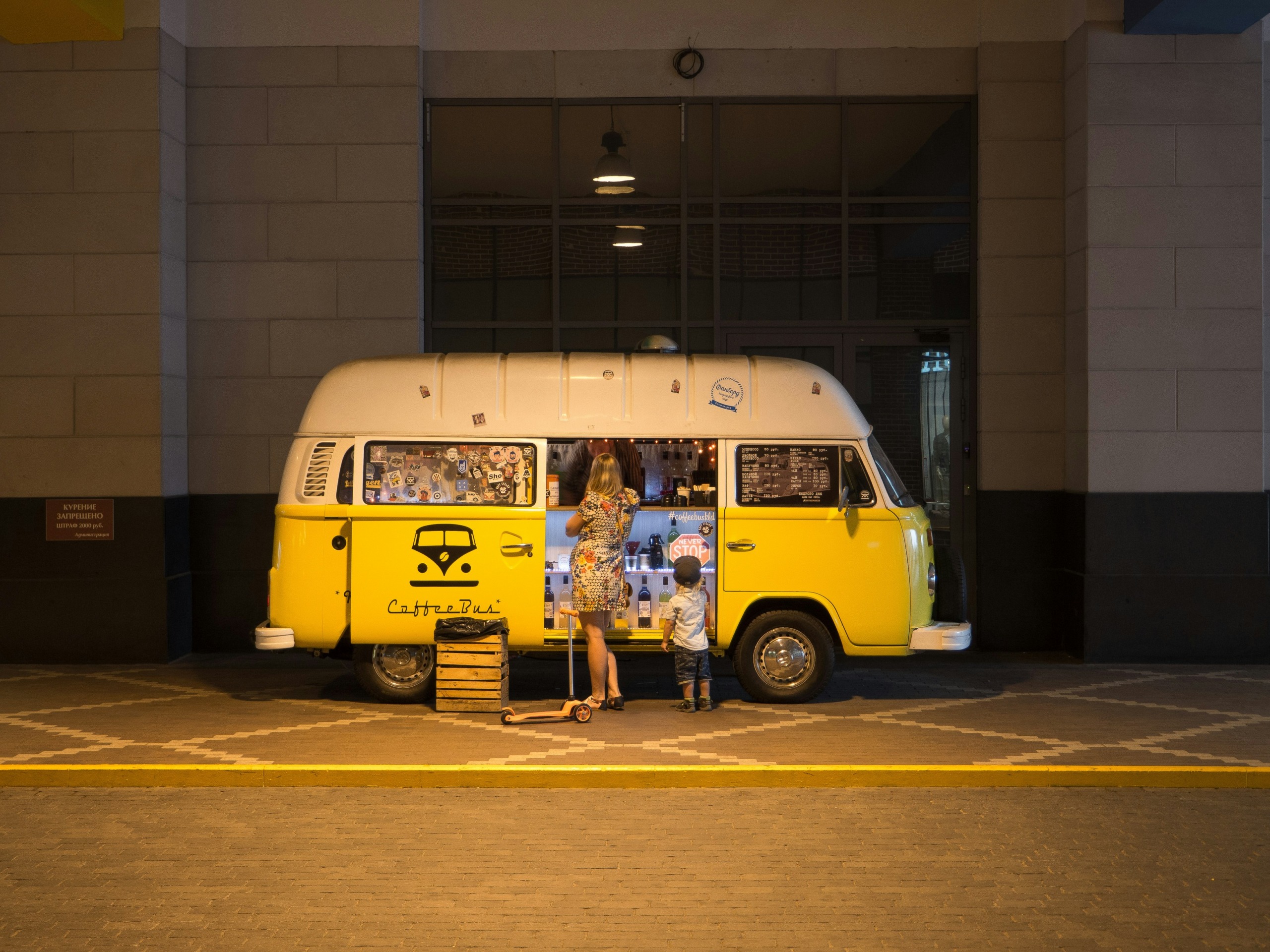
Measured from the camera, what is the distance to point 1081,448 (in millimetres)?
11984

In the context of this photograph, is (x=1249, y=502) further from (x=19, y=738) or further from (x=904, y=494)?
(x=19, y=738)

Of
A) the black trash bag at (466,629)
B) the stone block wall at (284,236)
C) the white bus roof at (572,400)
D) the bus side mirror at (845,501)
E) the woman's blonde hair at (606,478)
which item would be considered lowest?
the black trash bag at (466,629)

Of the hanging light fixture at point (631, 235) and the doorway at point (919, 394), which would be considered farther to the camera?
the hanging light fixture at point (631, 235)

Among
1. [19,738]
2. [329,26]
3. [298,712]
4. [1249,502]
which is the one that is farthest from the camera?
[329,26]

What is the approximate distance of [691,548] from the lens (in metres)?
9.53

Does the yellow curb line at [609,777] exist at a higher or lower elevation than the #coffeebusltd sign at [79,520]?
lower

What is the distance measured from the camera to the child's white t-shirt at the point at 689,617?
9031mm

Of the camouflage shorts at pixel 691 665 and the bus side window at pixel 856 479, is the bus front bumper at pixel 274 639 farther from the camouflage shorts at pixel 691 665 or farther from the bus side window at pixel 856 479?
the bus side window at pixel 856 479

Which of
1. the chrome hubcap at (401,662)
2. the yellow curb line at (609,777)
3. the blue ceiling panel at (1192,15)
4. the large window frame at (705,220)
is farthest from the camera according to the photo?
the large window frame at (705,220)

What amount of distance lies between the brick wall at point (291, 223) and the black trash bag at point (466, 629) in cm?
436

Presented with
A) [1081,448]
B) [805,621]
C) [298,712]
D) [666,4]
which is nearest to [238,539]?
[298,712]

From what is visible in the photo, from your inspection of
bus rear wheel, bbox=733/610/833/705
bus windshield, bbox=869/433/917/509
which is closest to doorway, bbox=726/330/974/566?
bus windshield, bbox=869/433/917/509

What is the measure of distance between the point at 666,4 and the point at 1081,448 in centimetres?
635

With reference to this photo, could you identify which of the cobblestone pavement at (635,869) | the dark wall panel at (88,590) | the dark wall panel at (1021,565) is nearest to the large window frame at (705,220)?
the dark wall panel at (1021,565)
